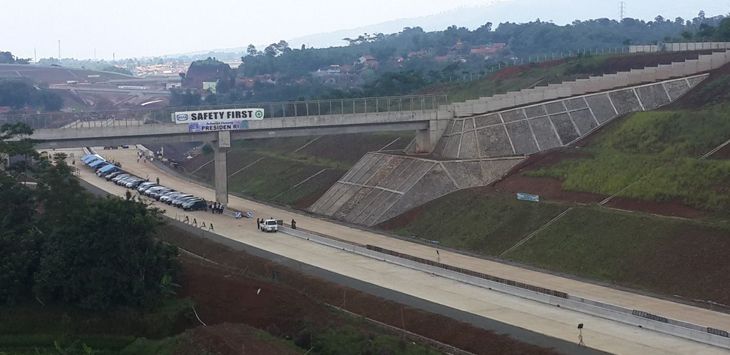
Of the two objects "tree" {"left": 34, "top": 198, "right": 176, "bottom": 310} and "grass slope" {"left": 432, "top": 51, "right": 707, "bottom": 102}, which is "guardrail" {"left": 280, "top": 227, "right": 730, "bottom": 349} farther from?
"grass slope" {"left": 432, "top": 51, "right": 707, "bottom": 102}

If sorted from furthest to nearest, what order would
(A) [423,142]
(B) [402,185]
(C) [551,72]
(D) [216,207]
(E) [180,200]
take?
(C) [551,72] → (A) [423,142] → (E) [180,200] → (D) [216,207] → (B) [402,185]

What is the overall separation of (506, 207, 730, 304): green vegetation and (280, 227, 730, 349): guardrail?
5705 millimetres

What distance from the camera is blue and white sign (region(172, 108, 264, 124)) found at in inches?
3346

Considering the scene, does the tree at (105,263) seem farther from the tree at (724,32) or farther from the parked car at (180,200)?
the tree at (724,32)

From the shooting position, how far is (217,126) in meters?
86.9

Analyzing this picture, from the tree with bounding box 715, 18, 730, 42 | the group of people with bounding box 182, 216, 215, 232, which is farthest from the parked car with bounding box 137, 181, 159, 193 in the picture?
the tree with bounding box 715, 18, 730, 42

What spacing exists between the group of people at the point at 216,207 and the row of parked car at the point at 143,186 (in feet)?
2.79

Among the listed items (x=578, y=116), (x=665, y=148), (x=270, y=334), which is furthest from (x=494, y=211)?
(x=270, y=334)

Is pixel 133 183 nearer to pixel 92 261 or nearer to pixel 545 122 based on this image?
pixel 545 122

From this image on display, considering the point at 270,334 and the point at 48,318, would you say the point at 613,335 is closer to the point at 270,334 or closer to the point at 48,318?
the point at 270,334

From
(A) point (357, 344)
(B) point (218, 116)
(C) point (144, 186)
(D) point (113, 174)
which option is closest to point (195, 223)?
(B) point (218, 116)

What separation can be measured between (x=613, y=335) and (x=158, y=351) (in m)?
20.0

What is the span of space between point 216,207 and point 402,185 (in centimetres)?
1520

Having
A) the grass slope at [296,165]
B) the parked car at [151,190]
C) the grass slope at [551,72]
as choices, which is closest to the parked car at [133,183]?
the parked car at [151,190]
